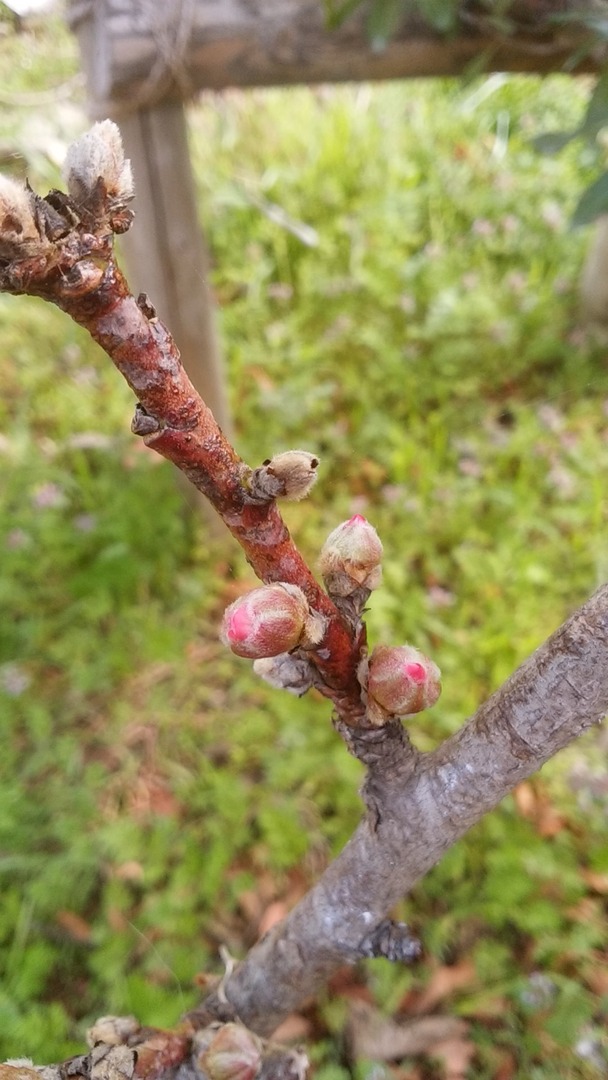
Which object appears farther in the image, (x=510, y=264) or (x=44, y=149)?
(x=510, y=264)

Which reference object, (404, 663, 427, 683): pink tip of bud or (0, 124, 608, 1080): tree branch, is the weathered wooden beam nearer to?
(0, 124, 608, 1080): tree branch

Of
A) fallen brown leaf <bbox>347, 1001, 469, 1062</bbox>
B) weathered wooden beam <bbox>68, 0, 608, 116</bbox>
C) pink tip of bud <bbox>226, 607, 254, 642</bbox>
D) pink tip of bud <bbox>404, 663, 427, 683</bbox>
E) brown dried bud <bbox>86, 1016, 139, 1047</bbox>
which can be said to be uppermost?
weathered wooden beam <bbox>68, 0, 608, 116</bbox>

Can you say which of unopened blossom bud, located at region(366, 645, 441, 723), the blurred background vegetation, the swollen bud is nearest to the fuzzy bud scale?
unopened blossom bud, located at region(366, 645, 441, 723)

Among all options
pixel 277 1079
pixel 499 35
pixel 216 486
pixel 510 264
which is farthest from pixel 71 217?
pixel 510 264

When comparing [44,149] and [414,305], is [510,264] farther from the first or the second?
[44,149]

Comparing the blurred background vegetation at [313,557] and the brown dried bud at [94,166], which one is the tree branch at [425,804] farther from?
the blurred background vegetation at [313,557]
